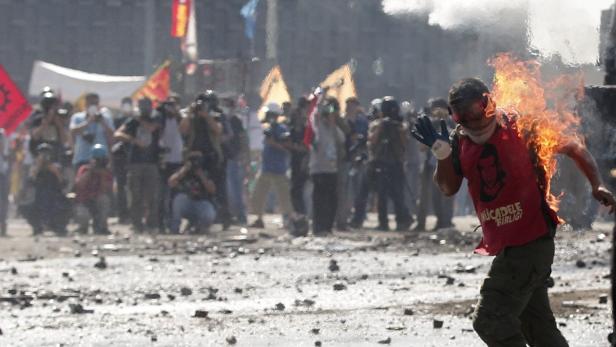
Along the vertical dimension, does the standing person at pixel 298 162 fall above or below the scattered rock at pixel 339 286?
above

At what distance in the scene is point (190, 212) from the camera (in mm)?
20719

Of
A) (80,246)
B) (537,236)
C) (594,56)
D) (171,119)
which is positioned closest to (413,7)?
(594,56)

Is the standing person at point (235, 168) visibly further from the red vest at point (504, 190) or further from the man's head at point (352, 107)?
the red vest at point (504, 190)

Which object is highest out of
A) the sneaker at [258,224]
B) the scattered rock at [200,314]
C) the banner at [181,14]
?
the banner at [181,14]

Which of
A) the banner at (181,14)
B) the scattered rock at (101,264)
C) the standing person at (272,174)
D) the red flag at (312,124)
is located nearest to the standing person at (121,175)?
the standing person at (272,174)

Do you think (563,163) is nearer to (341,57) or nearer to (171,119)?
(171,119)

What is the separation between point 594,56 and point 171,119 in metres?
12.0

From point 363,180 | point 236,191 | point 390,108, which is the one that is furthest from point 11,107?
point 390,108

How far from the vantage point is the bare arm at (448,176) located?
7387mm

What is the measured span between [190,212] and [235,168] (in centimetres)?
310

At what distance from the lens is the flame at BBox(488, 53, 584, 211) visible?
7.48 m

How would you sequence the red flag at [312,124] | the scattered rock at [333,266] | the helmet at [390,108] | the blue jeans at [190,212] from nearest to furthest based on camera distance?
the scattered rock at [333,266], the red flag at [312,124], the blue jeans at [190,212], the helmet at [390,108]

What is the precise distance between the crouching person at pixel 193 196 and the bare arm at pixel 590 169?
13434 millimetres

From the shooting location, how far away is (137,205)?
21.7 metres
